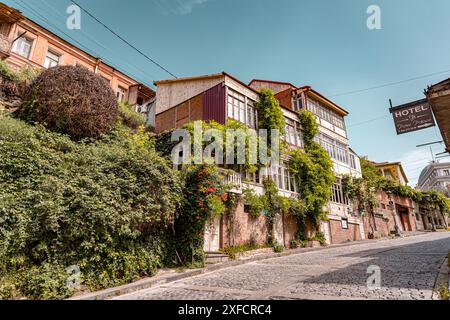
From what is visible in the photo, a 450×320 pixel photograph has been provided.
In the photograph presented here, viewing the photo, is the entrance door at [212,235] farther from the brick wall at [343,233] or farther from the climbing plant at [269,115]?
the brick wall at [343,233]

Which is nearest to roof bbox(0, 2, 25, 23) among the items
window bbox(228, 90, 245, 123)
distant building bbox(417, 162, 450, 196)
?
window bbox(228, 90, 245, 123)

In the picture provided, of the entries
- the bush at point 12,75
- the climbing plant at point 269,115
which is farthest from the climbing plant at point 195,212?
the bush at point 12,75

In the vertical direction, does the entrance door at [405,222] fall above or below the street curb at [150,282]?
above

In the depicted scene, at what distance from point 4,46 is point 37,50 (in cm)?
317

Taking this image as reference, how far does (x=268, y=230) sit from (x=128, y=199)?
30.5ft

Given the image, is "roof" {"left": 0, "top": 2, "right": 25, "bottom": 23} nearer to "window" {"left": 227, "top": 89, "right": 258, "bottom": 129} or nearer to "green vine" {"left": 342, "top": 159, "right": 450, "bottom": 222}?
"window" {"left": 227, "top": 89, "right": 258, "bottom": 129}

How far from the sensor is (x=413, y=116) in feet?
28.6

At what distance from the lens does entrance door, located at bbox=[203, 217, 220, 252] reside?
11709 millimetres

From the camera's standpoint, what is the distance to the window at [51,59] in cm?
2166

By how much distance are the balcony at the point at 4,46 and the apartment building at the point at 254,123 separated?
9.90 metres

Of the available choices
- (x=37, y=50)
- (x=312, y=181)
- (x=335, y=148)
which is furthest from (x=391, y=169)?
(x=37, y=50)

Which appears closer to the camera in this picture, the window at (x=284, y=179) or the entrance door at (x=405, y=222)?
the window at (x=284, y=179)
